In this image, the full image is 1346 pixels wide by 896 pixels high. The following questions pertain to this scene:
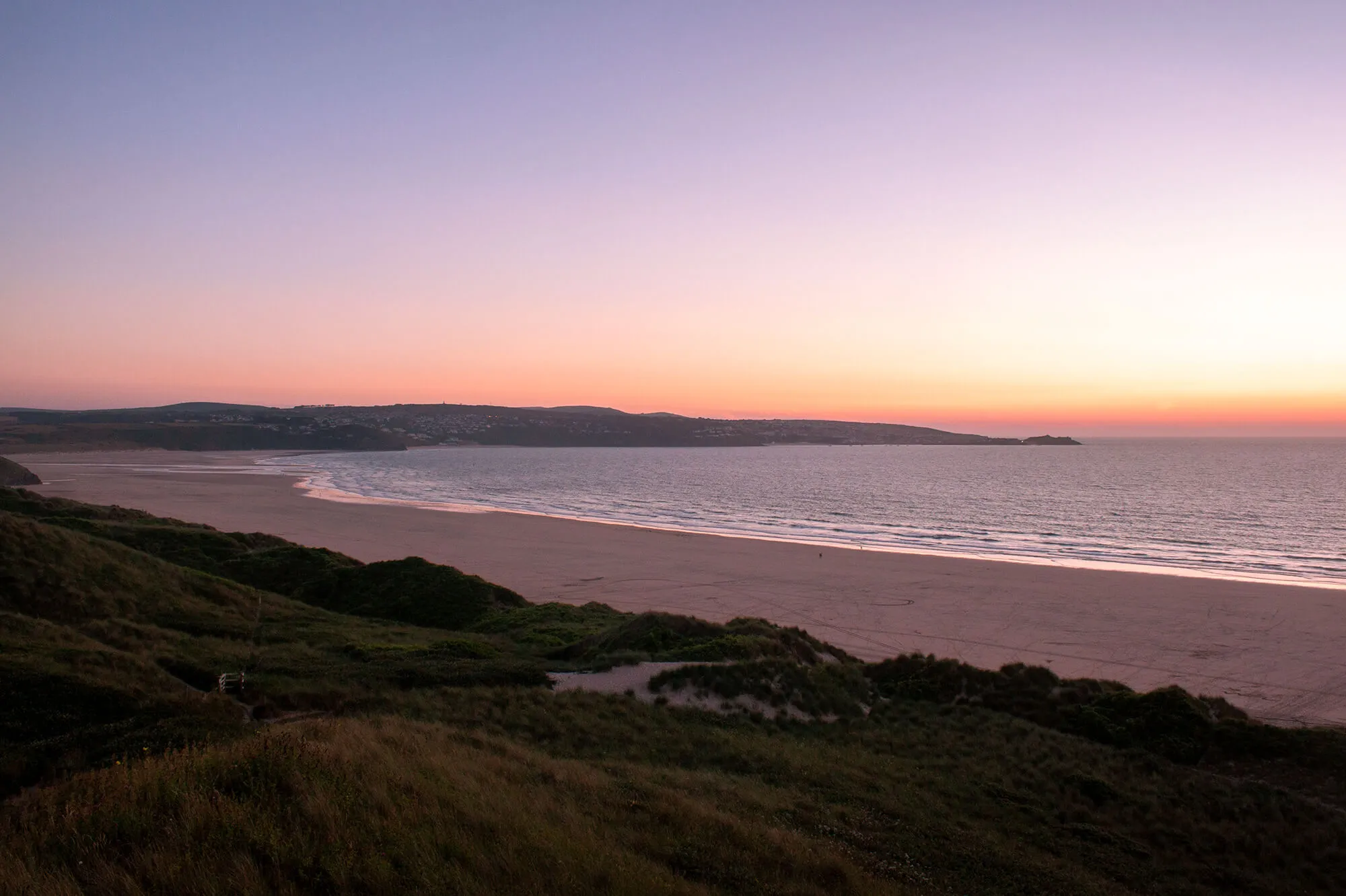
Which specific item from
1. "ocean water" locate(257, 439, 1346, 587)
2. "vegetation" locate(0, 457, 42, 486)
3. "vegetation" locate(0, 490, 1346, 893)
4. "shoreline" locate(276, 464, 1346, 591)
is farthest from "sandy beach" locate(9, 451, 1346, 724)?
"vegetation" locate(0, 457, 42, 486)

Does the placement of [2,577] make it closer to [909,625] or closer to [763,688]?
[763,688]

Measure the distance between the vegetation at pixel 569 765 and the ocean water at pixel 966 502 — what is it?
92.5ft

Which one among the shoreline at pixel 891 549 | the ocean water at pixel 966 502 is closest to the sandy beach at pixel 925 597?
the shoreline at pixel 891 549

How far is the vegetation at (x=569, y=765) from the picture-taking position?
559 cm

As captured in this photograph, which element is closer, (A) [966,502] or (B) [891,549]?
(B) [891,549]

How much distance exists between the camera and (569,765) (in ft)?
30.5

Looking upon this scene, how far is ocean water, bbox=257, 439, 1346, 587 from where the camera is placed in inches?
1709

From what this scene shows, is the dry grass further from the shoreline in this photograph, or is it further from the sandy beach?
the shoreline

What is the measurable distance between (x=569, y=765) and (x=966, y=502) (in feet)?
221

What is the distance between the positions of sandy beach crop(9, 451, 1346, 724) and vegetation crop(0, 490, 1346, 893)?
23.0ft

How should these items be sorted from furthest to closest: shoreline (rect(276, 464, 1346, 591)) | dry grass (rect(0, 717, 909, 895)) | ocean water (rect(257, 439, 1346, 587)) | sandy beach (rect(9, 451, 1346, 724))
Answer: ocean water (rect(257, 439, 1346, 587)), shoreline (rect(276, 464, 1346, 591)), sandy beach (rect(9, 451, 1346, 724)), dry grass (rect(0, 717, 909, 895))

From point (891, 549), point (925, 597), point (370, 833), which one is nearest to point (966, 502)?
point (891, 549)

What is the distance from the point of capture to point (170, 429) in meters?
162

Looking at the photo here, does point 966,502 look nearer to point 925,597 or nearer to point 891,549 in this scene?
point 891,549
